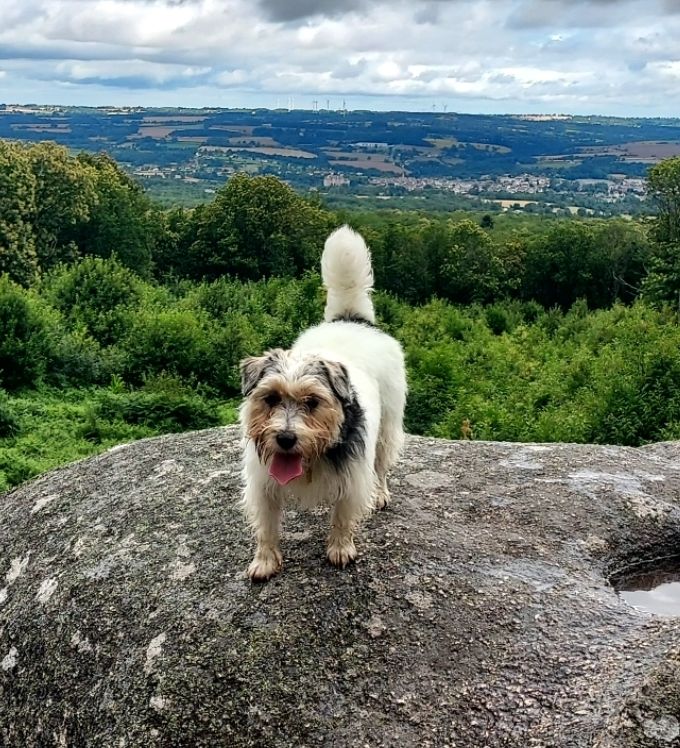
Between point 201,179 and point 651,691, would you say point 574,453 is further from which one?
point 201,179

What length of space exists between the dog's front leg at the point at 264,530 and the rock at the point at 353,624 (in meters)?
0.19

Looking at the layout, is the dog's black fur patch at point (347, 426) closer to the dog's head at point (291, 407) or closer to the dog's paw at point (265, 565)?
the dog's head at point (291, 407)

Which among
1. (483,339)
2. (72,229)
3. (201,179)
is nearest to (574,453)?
(483,339)

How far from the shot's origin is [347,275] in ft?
34.5

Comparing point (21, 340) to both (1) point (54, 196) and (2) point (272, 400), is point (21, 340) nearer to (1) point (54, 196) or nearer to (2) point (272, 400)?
(2) point (272, 400)

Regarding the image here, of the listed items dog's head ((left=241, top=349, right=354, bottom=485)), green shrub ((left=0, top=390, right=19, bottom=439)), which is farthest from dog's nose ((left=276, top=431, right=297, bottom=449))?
green shrub ((left=0, top=390, right=19, bottom=439))

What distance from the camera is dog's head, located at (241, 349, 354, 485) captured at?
726 centimetres

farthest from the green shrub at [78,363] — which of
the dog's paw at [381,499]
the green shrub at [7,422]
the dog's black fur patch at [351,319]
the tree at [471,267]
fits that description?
the tree at [471,267]

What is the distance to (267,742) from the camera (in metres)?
7.79

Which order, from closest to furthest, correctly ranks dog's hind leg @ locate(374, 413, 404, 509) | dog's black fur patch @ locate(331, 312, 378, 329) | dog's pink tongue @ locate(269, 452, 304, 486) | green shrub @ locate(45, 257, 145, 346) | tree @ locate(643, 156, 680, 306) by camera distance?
1. dog's pink tongue @ locate(269, 452, 304, 486)
2. dog's hind leg @ locate(374, 413, 404, 509)
3. dog's black fur patch @ locate(331, 312, 378, 329)
4. green shrub @ locate(45, 257, 145, 346)
5. tree @ locate(643, 156, 680, 306)

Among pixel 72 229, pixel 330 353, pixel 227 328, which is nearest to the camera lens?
pixel 330 353

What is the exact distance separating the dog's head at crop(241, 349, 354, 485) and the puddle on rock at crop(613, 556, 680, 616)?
14.7ft

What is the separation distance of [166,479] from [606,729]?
7318 millimetres

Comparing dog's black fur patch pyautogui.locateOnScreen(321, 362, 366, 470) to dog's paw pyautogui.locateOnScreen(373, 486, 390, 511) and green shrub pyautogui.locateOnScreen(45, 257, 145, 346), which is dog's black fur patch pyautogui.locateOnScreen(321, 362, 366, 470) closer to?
dog's paw pyautogui.locateOnScreen(373, 486, 390, 511)
